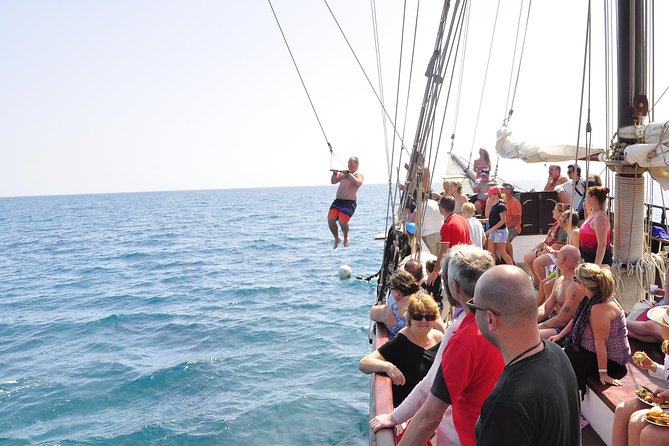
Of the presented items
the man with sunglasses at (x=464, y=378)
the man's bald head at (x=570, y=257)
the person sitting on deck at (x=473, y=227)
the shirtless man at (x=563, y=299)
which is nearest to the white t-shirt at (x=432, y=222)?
the person sitting on deck at (x=473, y=227)

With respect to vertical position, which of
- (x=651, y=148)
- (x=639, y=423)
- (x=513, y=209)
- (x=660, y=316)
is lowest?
(x=639, y=423)

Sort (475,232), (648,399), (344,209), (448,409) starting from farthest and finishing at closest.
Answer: (344,209) < (475,232) < (648,399) < (448,409)

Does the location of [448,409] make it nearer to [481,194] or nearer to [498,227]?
[498,227]

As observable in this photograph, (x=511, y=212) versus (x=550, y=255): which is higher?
(x=511, y=212)

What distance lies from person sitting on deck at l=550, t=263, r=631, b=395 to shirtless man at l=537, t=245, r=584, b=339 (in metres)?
0.40

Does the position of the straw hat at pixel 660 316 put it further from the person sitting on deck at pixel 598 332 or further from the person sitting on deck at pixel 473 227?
the person sitting on deck at pixel 473 227

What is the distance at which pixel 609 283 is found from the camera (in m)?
3.61

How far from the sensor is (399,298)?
4289 millimetres

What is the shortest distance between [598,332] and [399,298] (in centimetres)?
142

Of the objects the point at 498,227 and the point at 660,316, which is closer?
the point at 660,316

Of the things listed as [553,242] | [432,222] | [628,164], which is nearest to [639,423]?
[628,164]

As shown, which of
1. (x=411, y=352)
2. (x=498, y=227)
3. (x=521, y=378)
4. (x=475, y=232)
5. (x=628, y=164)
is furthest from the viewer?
(x=498, y=227)

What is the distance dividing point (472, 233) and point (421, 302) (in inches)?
157

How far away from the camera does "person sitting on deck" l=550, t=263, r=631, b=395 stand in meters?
3.62
